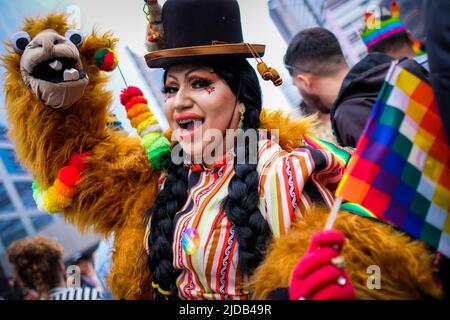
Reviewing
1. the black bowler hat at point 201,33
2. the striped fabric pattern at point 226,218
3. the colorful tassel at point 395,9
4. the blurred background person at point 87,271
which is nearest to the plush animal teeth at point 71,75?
the black bowler hat at point 201,33

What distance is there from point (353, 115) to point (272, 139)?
236 mm

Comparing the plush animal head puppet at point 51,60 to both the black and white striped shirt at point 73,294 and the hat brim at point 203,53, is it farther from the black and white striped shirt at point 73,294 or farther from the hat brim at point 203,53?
the black and white striped shirt at point 73,294

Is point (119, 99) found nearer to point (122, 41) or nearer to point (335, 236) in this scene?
point (122, 41)

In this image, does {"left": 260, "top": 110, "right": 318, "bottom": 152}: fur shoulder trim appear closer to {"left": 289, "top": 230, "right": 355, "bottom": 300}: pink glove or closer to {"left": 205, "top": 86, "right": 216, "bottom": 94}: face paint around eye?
{"left": 205, "top": 86, "right": 216, "bottom": 94}: face paint around eye

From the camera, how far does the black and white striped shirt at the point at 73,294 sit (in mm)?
1890

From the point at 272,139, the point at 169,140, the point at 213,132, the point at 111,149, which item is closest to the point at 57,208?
the point at 111,149

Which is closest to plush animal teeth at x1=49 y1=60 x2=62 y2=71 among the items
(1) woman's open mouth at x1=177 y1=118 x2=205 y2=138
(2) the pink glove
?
(1) woman's open mouth at x1=177 y1=118 x2=205 y2=138

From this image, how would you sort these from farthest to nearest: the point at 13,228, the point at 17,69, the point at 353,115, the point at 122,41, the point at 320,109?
1. the point at 13,228
2. the point at 320,109
3. the point at 122,41
4. the point at 17,69
5. the point at 353,115

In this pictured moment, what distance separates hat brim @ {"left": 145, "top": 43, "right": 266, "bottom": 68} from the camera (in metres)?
1.35

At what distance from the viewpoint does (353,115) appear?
1360 mm

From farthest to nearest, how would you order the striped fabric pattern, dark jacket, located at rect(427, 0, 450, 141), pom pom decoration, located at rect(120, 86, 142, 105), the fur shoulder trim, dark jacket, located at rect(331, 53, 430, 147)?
1. pom pom decoration, located at rect(120, 86, 142, 105)
2. the fur shoulder trim
3. dark jacket, located at rect(331, 53, 430, 147)
4. the striped fabric pattern
5. dark jacket, located at rect(427, 0, 450, 141)

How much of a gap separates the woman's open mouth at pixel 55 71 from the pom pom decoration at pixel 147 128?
193mm

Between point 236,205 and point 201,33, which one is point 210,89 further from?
point 236,205

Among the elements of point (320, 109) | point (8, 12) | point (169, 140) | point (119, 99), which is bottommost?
point (320, 109)
